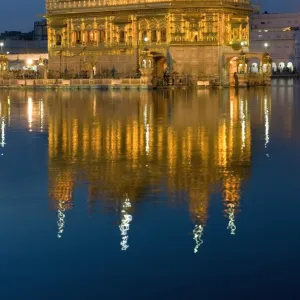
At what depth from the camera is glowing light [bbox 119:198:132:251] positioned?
9.83 metres

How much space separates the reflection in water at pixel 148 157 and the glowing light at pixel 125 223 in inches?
0.5

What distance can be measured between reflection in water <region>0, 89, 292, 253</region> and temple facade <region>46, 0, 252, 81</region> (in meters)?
32.5

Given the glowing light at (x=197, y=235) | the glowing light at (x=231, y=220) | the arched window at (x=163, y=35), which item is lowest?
the glowing light at (x=197, y=235)

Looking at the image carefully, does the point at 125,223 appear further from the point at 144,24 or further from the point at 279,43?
the point at 279,43

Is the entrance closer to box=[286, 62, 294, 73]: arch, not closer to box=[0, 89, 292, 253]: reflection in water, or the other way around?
box=[0, 89, 292, 253]: reflection in water

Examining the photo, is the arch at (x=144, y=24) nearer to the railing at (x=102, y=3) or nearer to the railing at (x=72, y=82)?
the railing at (x=102, y=3)

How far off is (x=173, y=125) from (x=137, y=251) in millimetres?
16798

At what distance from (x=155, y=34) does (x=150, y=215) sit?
55.9m

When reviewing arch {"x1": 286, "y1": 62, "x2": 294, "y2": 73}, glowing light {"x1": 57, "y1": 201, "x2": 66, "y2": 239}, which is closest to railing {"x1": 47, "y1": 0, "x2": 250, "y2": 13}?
arch {"x1": 286, "y1": 62, "x2": 294, "y2": 73}

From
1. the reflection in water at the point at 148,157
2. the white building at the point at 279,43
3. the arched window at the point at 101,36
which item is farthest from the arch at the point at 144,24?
the white building at the point at 279,43

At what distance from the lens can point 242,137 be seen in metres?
22.5

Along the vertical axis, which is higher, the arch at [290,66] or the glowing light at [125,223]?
the arch at [290,66]

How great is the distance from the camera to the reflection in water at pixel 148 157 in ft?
41.5

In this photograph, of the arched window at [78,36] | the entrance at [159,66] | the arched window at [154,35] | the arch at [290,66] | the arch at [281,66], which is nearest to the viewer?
the arched window at [154,35]
